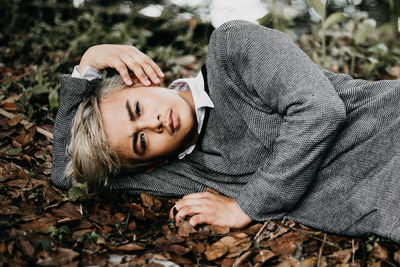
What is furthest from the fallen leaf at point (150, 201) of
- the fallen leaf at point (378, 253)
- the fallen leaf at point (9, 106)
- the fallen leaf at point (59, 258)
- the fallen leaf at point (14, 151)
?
the fallen leaf at point (9, 106)

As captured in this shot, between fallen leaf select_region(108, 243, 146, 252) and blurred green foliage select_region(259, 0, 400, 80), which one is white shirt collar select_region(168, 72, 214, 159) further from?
blurred green foliage select_region(259, 0, 400, 80)

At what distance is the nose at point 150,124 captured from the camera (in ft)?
6.14

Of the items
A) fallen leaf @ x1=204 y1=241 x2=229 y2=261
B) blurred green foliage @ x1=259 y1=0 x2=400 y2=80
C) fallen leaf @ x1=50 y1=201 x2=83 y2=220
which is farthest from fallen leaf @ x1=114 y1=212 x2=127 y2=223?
blurred green foliage @ x1=259 y1=0 x2=400 y2=80

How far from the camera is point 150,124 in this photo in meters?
1.87

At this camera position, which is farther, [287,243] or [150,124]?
[150,124]

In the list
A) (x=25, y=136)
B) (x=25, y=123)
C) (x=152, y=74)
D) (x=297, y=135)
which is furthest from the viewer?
(x=25, y=123)

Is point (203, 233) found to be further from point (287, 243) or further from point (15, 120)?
point (15, 120)

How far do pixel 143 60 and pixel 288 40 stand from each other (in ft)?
2.74

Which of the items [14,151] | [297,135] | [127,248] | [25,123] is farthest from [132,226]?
[25,123]

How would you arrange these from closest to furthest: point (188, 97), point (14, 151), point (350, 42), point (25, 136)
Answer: point (188, 97)
point (14, 151)
point (25, 136)
point (350, 42)

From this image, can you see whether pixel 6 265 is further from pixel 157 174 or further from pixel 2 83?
pixel 2 83

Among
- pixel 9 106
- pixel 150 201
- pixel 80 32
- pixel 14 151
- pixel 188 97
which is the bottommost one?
pixel 150 201

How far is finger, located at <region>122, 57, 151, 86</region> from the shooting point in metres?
2.00

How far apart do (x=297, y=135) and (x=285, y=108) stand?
0.15 m
